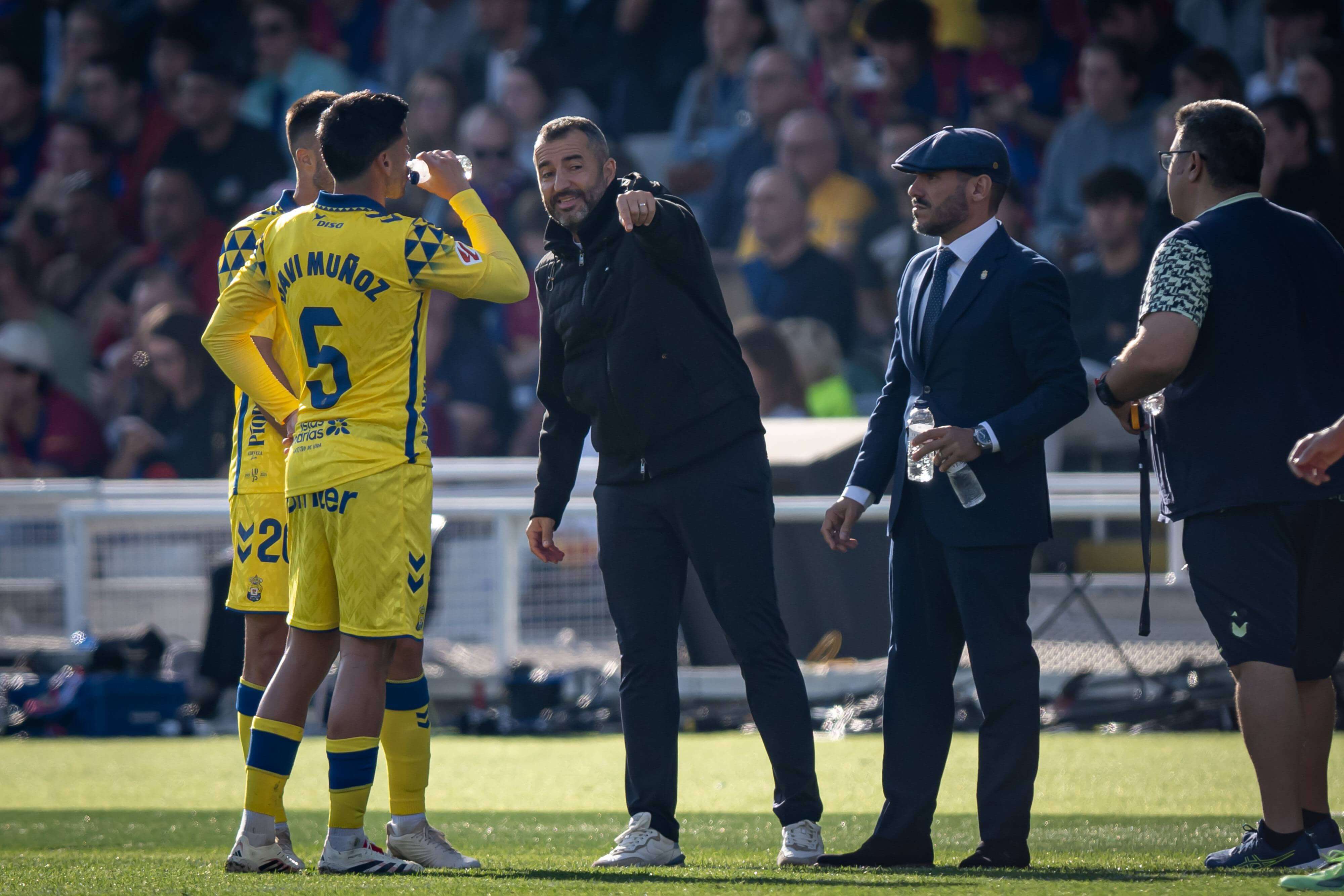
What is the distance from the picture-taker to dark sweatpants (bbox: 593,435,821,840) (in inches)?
172

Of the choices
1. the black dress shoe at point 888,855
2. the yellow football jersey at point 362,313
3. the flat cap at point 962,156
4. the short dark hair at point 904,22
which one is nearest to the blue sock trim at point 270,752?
the yellow football jersey at point 362,313

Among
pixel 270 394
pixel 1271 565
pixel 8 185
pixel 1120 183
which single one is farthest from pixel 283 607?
pixel 8 185

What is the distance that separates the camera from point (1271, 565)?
3.99m

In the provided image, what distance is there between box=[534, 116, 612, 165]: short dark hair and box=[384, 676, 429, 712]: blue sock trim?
155 cm

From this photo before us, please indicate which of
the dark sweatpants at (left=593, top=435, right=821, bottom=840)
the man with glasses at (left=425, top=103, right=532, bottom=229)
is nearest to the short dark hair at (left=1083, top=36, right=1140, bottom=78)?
the man with glasses at (left=425, top=103, right=532, bottom=229)

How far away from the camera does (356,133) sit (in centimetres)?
418

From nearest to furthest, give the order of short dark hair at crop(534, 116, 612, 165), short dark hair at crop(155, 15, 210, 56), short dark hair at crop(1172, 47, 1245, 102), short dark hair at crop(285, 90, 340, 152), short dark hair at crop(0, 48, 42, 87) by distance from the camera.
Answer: short dark hair at crop(534, 116, 612, 165) → short dark hair at crop(285, 90, 340, 152) → short dark hair at crop(1172, 47, 1245, 102) → short dark hair at crop(155, 15, 210, 56) → short dark hair at crop(0, 48, 42, 87)

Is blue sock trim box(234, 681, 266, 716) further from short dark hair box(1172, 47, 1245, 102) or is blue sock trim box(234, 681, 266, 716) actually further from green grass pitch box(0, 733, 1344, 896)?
short dark hair box(1172, 47, 1245, 102)

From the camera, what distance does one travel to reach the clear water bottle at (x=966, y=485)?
416cm

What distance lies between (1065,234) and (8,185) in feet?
34.9

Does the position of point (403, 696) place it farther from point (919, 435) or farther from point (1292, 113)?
point (1292, 113)

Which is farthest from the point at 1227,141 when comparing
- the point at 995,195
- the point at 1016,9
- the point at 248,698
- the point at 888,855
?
the point at 1016,9

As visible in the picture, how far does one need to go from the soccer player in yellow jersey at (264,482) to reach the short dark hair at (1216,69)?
7.51 m

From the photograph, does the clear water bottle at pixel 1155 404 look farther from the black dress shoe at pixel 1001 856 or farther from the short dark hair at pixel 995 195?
the black dress shoe at pixel 1001 856
